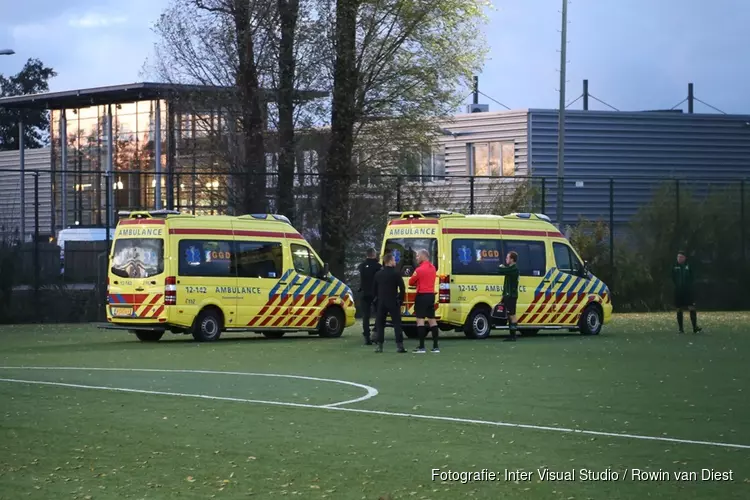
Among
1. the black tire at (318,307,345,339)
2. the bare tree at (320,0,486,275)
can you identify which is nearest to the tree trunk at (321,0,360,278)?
the bare tree at (320,0,486,275)

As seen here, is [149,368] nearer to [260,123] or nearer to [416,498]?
[416,498]

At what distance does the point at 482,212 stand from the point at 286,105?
6.99 meters

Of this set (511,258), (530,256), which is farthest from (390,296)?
(530,256)

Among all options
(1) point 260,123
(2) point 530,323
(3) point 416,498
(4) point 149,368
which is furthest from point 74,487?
(1) point 260,123

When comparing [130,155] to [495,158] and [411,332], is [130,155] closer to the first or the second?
[495,158]

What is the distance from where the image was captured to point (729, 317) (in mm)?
35938

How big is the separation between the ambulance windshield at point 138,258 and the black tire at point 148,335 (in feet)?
5.77

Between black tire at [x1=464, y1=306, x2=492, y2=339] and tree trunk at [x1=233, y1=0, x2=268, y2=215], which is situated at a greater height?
tree trunk at [x1=233, y1=0, x2=268, y2=215]

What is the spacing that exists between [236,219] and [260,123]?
8.16 metres

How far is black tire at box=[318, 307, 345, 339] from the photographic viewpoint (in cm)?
2792

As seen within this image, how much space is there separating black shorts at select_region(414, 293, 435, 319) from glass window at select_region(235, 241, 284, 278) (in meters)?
4.84

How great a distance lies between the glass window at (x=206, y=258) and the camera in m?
26.0

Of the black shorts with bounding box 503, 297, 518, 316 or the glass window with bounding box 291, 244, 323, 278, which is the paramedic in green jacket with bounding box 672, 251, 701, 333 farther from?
the glass window with bounding box 291, 244, 323, 278

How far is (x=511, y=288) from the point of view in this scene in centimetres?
2662
